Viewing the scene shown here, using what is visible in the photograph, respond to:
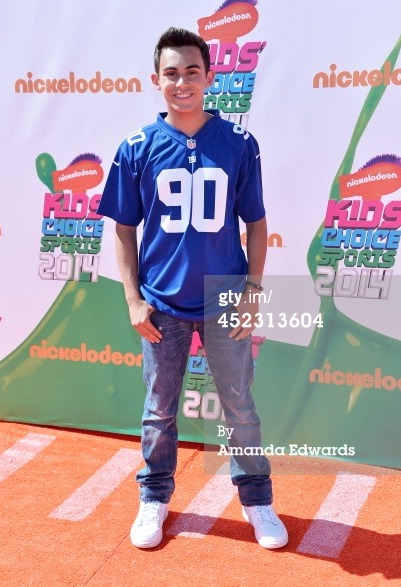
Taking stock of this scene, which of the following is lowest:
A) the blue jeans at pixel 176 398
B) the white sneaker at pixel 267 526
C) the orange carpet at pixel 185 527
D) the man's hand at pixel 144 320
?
the orange carpet at pixel 185 527

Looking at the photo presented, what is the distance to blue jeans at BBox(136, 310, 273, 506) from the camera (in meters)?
2.56

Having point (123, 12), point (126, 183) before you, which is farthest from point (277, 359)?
point (123, 12)

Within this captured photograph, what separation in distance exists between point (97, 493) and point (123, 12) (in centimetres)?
206

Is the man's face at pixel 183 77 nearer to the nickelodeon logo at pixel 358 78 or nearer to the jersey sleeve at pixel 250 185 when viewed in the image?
the jersey sleeve at pixel 250 185

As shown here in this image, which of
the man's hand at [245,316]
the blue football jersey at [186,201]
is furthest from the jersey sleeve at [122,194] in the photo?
the man's hand at [245,316]

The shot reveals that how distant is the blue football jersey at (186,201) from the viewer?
2.45m

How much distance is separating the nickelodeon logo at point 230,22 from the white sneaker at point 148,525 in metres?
1.92

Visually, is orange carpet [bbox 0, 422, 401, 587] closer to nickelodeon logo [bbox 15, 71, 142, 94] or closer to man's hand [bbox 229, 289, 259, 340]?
man's hand [bbox 229, 289, 259, 340]

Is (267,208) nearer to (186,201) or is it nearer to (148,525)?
(186,201)

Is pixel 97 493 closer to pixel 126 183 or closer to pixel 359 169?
pixel 126 183

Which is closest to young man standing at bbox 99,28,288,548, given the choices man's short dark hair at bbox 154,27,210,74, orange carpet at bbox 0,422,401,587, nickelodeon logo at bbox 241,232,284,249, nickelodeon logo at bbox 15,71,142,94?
man's short dark hair at bbox 154,27,210,74

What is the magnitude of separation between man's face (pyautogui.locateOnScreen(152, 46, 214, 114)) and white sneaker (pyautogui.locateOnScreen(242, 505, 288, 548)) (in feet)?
4.65

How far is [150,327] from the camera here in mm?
2527

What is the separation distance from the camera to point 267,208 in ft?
10.6
